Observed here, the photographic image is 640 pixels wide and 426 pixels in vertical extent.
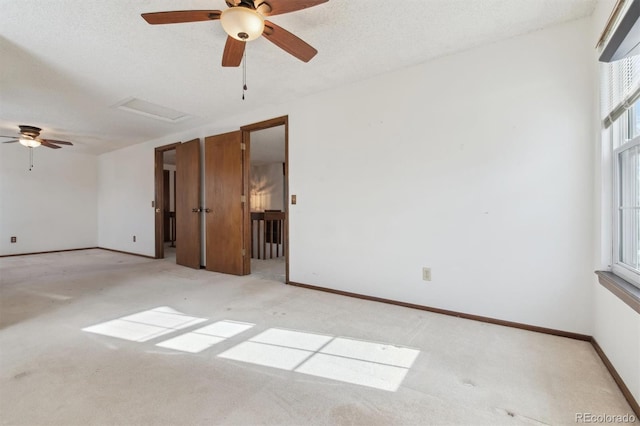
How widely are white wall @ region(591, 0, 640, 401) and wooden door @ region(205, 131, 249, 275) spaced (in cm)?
363

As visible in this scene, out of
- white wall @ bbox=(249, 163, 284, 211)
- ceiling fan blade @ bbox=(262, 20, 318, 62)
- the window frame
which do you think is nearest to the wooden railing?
white wall @ bbox=(249, 163, 284, 211)

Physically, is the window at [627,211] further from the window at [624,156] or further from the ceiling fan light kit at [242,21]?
the ceiling fan light kit at [242,21]

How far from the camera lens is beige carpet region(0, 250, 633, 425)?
53.1 inches

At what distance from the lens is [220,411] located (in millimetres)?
1349

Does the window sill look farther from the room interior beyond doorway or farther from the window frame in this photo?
the room interior beyond doorway

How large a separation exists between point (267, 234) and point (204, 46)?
386cm

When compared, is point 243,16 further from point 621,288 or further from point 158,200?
point 158,200

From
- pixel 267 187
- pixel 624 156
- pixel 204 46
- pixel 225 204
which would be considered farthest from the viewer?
pixel 267 187

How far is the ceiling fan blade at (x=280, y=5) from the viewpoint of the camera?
1619 mm

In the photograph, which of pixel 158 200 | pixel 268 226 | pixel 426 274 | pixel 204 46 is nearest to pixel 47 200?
pixel 158 200

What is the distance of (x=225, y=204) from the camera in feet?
13.9

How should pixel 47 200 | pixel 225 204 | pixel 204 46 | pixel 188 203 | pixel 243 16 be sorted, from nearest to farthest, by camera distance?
pixel 243 16
pixel 204 46
pixel 225 204
pixel 188 203
pixel 47 200

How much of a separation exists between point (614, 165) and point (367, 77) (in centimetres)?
210

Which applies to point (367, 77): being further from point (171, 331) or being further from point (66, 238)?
point (66, 238)
